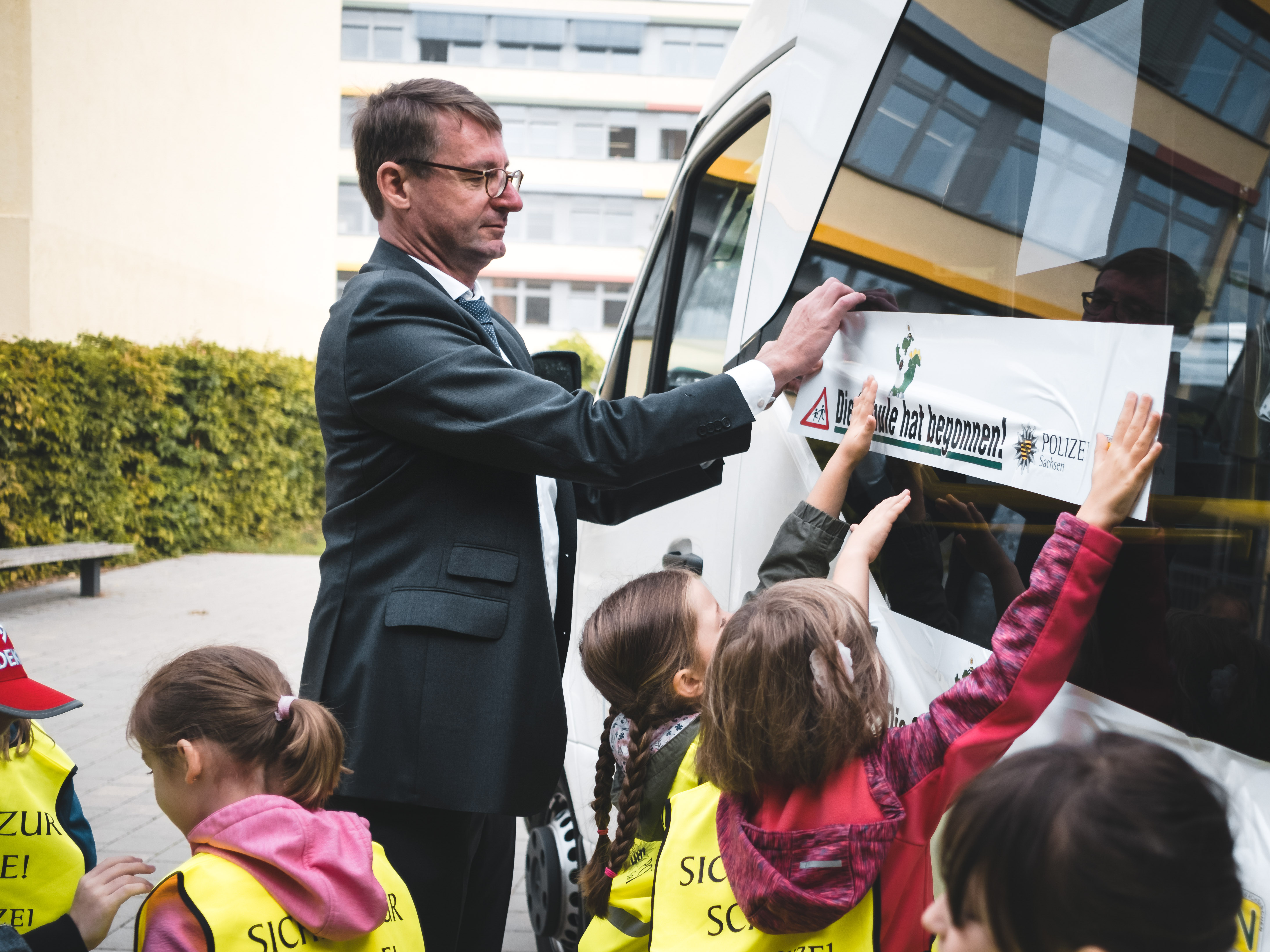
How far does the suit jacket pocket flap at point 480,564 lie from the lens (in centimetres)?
194

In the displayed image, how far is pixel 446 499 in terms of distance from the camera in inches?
77.8

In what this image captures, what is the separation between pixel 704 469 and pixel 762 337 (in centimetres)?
31

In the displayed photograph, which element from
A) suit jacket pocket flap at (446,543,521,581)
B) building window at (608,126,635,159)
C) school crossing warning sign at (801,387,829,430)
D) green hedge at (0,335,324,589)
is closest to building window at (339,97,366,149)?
suit jacket pocket flap at (446,543,521,581)

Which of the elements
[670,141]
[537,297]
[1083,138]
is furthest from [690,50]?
[1083,138]

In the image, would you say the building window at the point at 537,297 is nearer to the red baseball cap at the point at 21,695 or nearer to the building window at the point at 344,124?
the building window at the point at 344,124

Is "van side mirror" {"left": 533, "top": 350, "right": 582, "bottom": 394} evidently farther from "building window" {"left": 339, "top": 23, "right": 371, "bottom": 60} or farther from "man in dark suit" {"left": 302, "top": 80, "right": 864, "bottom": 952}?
"building window" {"left": 339, "top": 23, "right": 371, "bottom": 60}

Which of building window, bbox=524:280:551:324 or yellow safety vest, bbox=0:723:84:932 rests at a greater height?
building window, bbox=524:280:551:324

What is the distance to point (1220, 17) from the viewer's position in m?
1.21

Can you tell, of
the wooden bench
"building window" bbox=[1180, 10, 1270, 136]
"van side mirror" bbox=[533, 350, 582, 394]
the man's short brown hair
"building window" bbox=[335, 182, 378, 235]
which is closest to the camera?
"building window" bbox=[1180, 10, 1270, 136]

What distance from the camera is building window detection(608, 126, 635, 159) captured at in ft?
112

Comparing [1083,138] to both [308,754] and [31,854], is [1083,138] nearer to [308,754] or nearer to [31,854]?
[308,754]

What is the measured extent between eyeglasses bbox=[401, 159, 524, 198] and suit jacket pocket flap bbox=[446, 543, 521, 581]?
706 millimetres

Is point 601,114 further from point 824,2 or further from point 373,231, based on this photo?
point 824,2

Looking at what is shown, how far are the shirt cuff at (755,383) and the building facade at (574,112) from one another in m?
31.4
